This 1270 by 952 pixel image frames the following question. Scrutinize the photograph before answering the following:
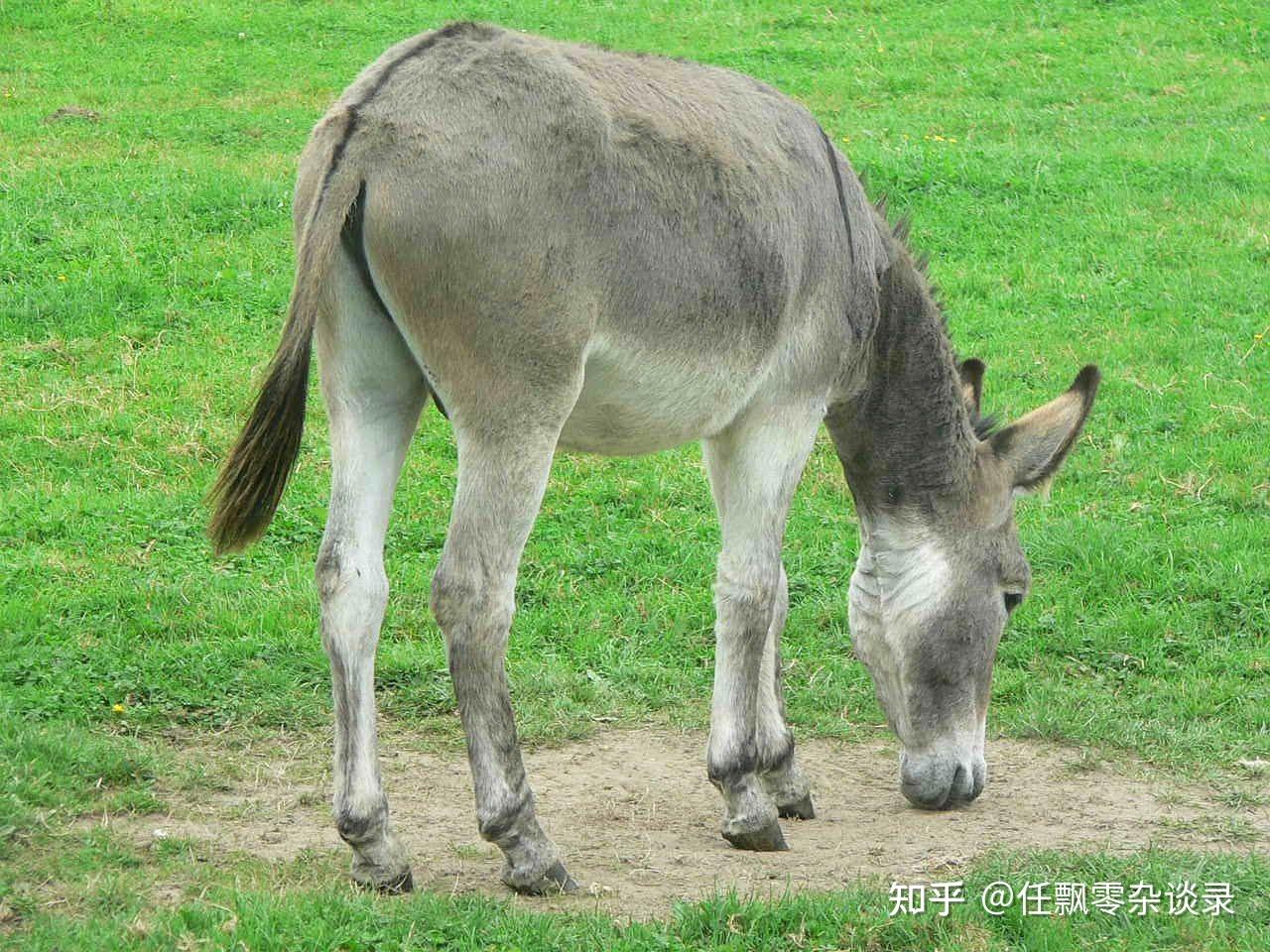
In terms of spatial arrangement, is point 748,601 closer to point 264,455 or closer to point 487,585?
point 487,585

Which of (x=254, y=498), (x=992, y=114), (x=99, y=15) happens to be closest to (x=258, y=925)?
(x=254, y=498)

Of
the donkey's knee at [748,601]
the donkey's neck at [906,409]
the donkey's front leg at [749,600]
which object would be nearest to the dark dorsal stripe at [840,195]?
the donkey's neck at [906,409]

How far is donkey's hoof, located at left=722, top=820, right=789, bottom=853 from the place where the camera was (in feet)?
15.8

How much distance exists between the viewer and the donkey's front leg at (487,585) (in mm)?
4023

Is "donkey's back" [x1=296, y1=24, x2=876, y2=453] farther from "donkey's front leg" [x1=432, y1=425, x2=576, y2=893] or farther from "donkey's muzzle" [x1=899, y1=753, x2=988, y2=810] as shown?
"donkey's muzzle" [x1=899, y1=753, x2=988, y2=810]

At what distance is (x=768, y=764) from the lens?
518cm

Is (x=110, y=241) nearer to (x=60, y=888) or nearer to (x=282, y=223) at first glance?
(x=282, y=223)

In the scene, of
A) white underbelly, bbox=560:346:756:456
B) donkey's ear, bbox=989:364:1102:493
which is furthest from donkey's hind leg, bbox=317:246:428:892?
donkey's ear, bbox=989:364:1102:493

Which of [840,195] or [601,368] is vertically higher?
[840,195]

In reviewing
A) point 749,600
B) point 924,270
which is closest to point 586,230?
point 749,600

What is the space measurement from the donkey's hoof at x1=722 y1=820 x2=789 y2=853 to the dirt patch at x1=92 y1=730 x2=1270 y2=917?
5 cm

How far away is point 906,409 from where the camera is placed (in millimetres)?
5191

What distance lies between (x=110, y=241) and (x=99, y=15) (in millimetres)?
8284

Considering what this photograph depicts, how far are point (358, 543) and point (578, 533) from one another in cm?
302
